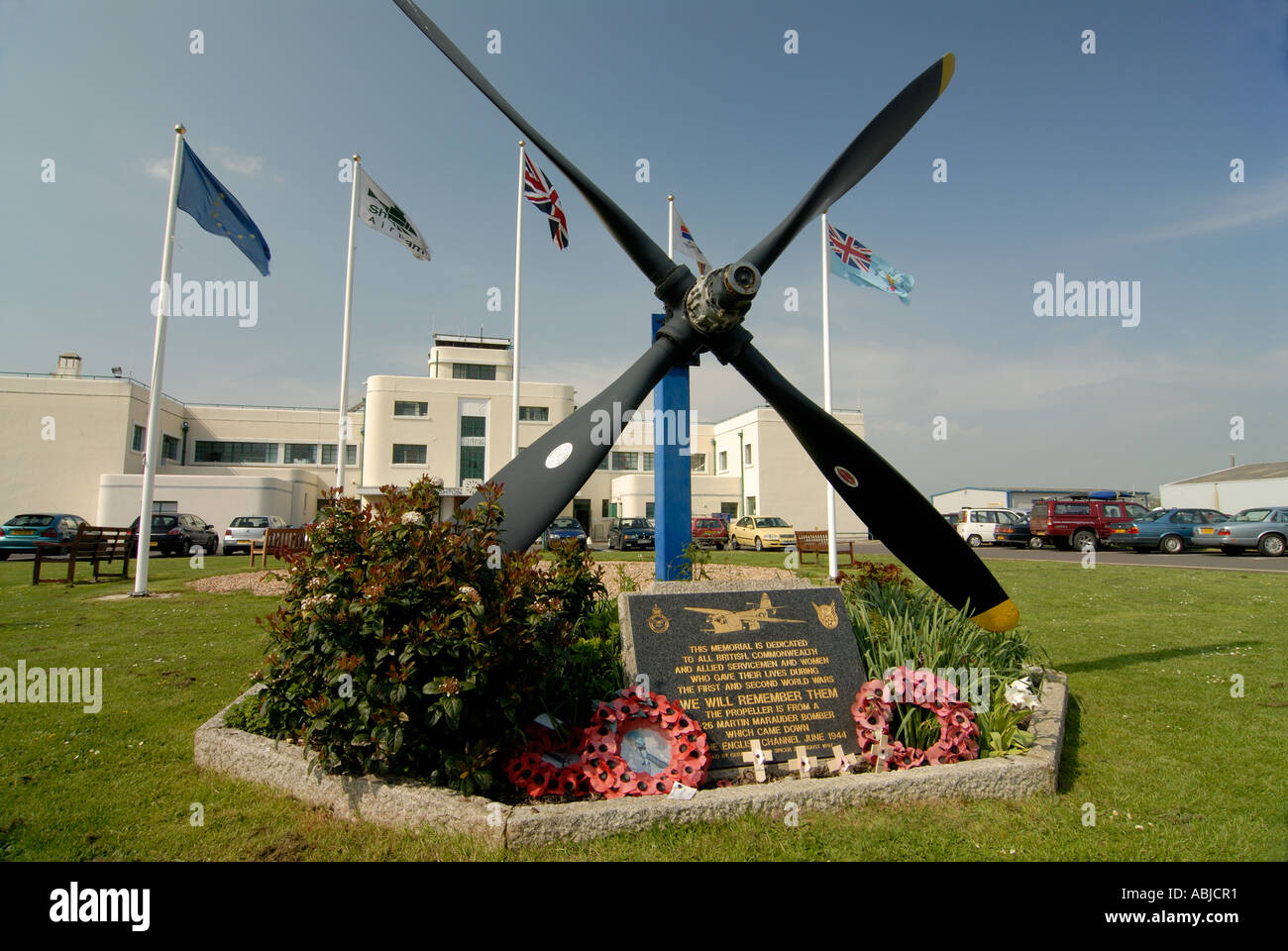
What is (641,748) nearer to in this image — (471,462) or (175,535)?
(175,535)

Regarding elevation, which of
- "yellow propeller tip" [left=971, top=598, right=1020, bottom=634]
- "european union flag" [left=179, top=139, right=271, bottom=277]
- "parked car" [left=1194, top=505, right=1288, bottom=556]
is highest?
"european union flag" [left=179, top=139, right=271, bottom=277]

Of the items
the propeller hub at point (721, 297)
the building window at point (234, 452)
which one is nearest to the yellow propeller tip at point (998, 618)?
the propeller hub at point (721, 297)

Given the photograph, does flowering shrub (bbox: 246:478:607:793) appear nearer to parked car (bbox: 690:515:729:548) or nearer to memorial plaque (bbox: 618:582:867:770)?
memorial plaque (bbox: 618:582:867:770)

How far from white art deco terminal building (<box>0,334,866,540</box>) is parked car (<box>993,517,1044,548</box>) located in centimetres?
1024

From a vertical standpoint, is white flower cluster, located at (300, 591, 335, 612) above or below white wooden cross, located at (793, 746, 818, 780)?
above

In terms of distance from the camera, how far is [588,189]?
6.31 metres

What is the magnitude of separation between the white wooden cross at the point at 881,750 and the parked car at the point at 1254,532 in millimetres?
24575

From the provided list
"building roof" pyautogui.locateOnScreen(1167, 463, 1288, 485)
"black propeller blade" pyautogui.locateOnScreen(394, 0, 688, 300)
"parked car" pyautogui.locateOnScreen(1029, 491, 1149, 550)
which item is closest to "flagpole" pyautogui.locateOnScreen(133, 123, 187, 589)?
"black propeller blade" pyautogui.locateOnScreen(394, 0, 688, 300)

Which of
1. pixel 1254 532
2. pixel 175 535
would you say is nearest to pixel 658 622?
pixel 175 535

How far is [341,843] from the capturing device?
3.13 m

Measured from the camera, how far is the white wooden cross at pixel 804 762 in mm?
4070

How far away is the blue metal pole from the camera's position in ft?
21.8

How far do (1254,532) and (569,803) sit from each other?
87.5 ft
